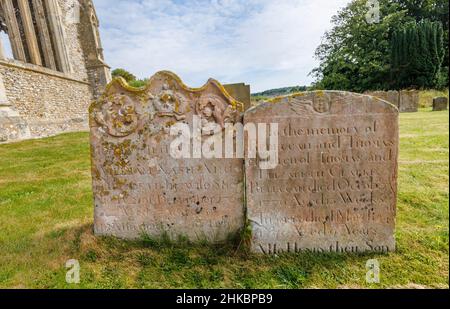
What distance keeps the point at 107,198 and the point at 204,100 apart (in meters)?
1.59

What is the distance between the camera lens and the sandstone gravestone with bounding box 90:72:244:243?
2604 mm

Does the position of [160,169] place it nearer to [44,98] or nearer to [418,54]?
[44,98]

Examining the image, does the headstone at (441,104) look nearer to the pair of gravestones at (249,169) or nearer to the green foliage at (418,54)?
the green foliage at (418,54)

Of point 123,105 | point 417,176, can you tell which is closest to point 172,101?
point 123,105

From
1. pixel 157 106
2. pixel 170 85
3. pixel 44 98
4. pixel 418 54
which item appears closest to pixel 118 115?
pixel 157 106

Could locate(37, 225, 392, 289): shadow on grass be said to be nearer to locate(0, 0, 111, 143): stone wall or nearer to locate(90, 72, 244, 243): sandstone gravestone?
locate(90, 72, 244, 243): sandstone gravestone

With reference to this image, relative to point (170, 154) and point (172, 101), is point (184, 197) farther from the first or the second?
point (172, 101)

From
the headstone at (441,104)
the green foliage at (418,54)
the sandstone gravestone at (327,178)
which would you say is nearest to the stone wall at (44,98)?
the sandstone gravestone at (327,178)

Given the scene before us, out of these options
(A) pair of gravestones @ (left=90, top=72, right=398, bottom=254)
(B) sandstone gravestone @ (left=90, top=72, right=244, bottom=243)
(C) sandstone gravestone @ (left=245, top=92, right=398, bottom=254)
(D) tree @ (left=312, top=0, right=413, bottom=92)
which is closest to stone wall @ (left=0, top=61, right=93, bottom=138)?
(B) sandstone gravestone @ (left=90, top=72, right=244, bottom=243)

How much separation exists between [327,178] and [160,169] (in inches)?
71.3

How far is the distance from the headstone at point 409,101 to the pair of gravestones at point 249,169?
58.1 feet

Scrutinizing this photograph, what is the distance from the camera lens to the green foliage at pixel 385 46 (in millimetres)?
25047

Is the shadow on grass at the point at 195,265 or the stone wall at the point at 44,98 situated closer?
the shadow on grass at the point at 195,265

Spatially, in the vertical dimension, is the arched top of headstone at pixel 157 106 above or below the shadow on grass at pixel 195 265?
above
